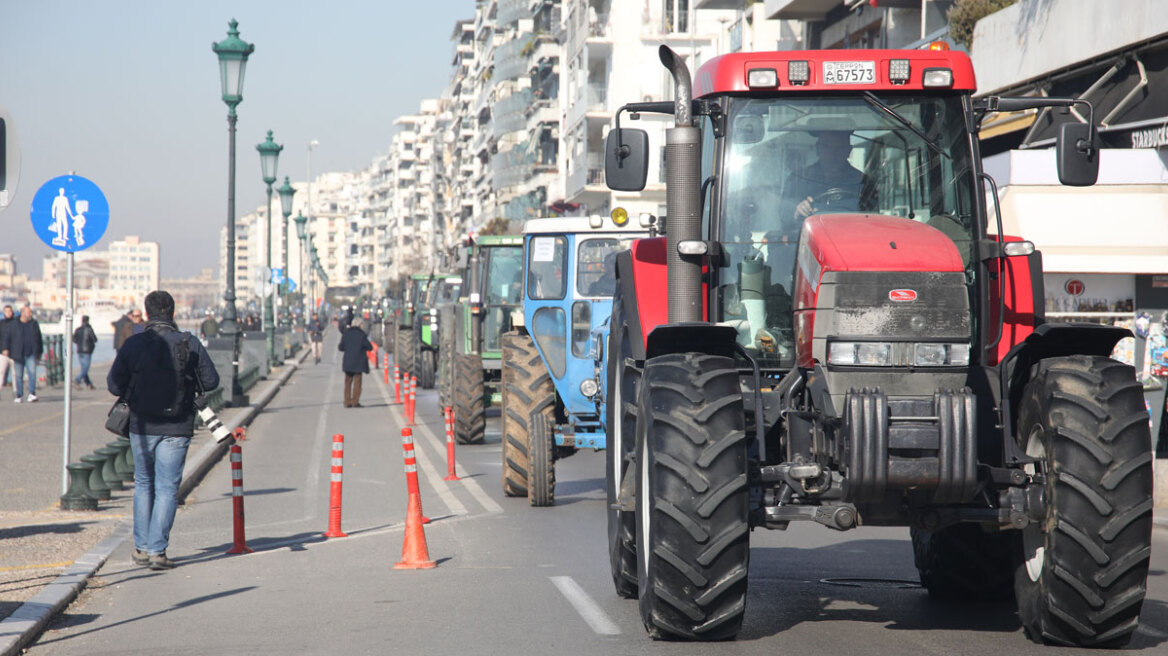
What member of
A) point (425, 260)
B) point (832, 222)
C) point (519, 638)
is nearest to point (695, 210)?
point (832, 222)

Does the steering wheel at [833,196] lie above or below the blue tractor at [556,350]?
above

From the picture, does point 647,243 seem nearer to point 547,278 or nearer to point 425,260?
point 547,278

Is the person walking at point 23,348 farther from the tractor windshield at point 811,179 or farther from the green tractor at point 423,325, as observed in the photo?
the tractor windshield at point 811,179

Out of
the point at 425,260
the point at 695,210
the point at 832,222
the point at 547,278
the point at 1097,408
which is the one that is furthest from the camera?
the point at 425,260

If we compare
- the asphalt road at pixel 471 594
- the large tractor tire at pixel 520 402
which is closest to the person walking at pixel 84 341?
the asphalt road at pixel 471 594

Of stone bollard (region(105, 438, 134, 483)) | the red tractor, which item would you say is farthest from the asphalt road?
stone bollard (region(105, 438, 134, 483))

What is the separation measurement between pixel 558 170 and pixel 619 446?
63.4 meters

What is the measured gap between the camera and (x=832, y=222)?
7512mm

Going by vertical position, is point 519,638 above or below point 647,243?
below

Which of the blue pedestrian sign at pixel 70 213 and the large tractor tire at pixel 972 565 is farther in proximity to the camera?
the blue pedestrian sign at pixel 70 213

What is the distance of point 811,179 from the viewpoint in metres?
7.92

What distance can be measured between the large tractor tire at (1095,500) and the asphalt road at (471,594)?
0.34 metres

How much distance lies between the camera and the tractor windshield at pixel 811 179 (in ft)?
25.8

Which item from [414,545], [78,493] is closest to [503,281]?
[78,493]
